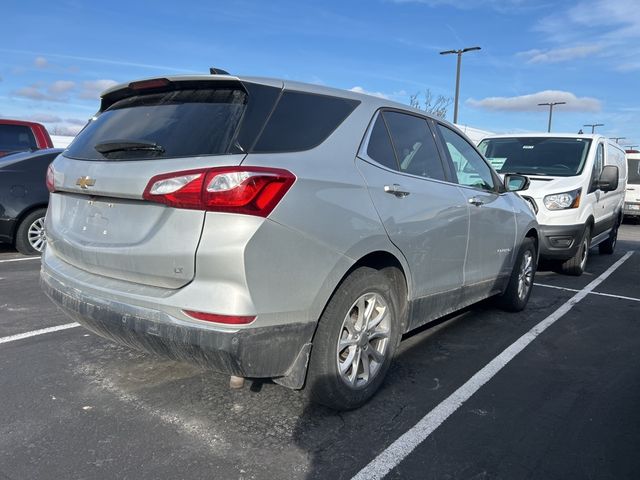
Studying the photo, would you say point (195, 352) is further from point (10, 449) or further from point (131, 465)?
point (10, 449)

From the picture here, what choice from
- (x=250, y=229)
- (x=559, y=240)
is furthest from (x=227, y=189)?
(x=559, y=240)

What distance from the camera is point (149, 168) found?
2.56m

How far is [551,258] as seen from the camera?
7121mm

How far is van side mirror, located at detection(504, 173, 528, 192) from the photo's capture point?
16.8ft

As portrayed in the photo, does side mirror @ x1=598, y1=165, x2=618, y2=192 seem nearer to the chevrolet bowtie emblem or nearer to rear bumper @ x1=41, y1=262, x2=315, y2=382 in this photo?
rear bumper @ x1=41, y1=262, x2=315, y2=382

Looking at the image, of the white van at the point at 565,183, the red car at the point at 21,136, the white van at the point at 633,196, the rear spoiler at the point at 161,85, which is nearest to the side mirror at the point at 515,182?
the white van at the point at 565,183

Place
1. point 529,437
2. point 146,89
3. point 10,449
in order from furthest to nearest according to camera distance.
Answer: point 146,89 → point 529,437 → point 10,449

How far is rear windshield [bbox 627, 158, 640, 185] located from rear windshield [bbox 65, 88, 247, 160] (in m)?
18.2

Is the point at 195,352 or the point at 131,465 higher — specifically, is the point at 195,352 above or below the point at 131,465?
above

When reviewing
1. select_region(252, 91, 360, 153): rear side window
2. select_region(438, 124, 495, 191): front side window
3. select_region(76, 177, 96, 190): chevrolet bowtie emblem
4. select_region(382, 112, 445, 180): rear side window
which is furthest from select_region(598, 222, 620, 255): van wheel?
select_region(76, 177, 96, 190): chevrolet bowtie emblem

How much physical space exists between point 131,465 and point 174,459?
20cm

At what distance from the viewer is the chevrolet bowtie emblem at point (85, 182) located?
2815 mm

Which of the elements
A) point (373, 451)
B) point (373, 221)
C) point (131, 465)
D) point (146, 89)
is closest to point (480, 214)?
point (373, 221)

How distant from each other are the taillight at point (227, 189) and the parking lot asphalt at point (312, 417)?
1.26 metres
